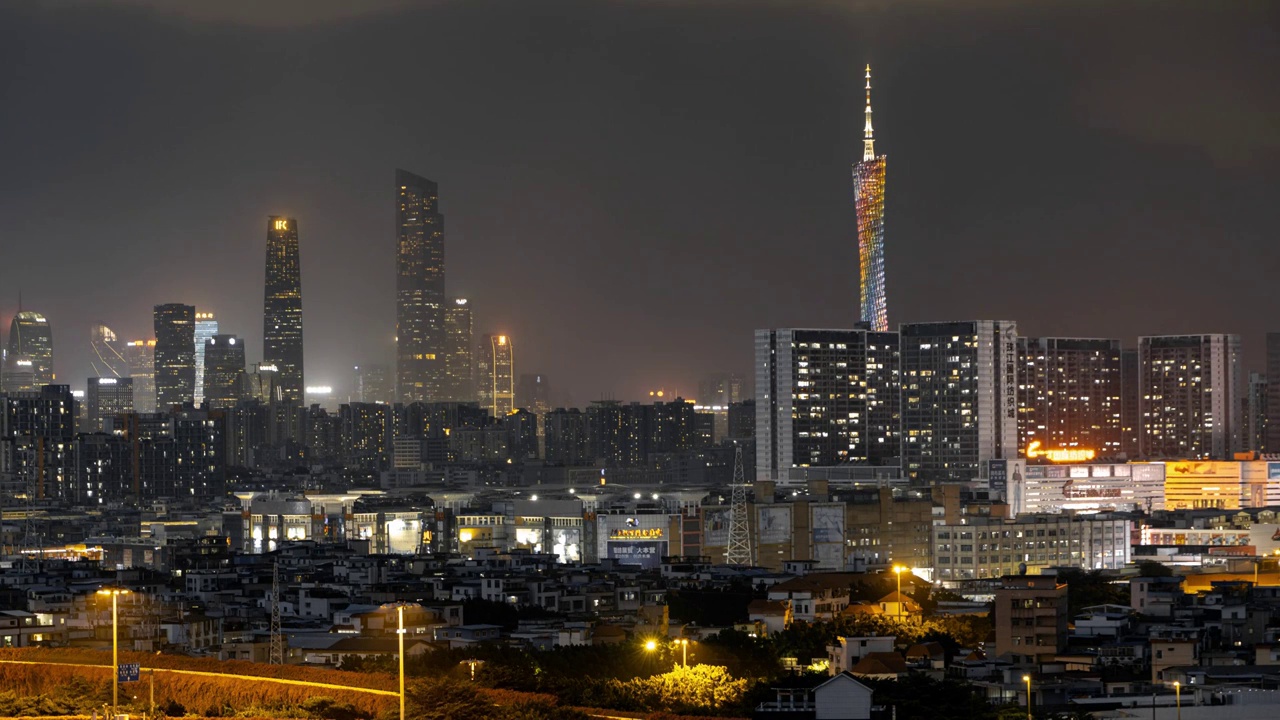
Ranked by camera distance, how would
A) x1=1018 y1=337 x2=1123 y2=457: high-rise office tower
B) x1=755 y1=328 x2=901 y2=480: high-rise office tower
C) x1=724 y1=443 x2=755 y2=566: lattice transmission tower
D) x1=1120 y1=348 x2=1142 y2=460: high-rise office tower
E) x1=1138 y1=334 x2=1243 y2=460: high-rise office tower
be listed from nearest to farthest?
x1=724 y1=443 x2=755 y2=566: lattice transmission tower → x1=755 y1=328 x2=901 y2=480: high-rise office tower → x1=1138 y1=334 x2=1243 y2=460: high-rise office tower → x1=1018 y1=337 x2=1123 y2=457: high-rise office tower → x1=1120 y1=348 x2=1142 y2=460: high-rise office tower

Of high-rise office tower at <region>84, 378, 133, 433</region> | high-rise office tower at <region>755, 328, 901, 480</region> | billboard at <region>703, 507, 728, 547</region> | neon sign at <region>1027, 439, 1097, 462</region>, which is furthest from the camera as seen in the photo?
high-rise office tower at <region>84, 378, 133, 433</region>

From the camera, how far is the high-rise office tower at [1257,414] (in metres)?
119

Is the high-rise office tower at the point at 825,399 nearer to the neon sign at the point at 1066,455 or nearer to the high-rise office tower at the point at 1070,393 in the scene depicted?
the high-rise office tower at the point at 1070,393

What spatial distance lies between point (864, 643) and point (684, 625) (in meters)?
6.42

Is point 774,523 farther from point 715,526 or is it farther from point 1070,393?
point 1070,393

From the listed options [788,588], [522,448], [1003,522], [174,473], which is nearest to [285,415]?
[522,448]

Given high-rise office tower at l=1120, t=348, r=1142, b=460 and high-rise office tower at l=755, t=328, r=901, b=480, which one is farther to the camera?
high-rise office tower at l=1120, t=348, r=1142, b=460

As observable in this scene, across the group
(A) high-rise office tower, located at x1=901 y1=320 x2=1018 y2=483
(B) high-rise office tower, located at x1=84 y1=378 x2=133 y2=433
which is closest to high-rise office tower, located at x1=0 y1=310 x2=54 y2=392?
(B) high-rise office tower, located at x1=84 y1=378 x2=133 y2=433

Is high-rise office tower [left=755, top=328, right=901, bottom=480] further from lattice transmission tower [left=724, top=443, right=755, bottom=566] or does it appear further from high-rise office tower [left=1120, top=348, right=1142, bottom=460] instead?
lattice transmission tower [left=724, top=443, right=755, bottom=566]

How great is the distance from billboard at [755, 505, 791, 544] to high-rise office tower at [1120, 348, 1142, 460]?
1853 inches

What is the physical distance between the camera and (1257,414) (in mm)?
121938

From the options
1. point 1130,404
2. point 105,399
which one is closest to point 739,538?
point 1130,404

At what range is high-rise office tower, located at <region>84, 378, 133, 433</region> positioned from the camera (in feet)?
550

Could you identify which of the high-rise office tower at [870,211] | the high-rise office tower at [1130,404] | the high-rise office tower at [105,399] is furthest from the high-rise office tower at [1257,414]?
the high-rise office tower at [105,399]
